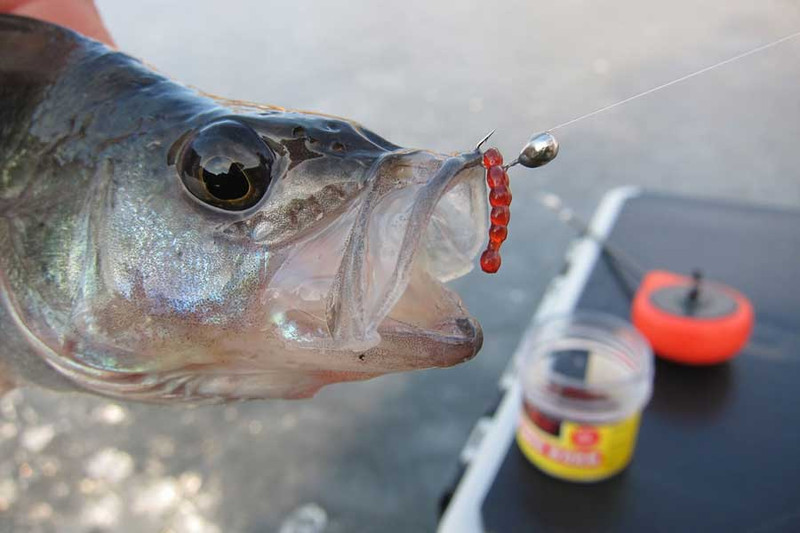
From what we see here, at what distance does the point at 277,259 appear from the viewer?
1.07 meters

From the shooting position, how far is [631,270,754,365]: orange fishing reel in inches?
87.9

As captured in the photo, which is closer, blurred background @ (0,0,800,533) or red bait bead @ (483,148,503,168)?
red bait bead @ (483,148,503,168)

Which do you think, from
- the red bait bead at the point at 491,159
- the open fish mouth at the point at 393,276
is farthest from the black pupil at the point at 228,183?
the red bait bead at the point at 491,159

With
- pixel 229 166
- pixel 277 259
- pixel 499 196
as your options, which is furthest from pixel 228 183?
pixel 499 196

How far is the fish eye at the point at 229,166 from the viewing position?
1.07m

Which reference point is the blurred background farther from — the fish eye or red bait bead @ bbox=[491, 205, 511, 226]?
the fish eye

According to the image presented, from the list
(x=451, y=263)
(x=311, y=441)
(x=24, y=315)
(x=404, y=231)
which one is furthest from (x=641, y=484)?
(x=311, y=441)

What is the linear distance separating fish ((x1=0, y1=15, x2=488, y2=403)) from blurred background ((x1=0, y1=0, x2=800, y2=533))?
550 millimetres

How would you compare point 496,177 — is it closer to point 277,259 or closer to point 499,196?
point 499,196

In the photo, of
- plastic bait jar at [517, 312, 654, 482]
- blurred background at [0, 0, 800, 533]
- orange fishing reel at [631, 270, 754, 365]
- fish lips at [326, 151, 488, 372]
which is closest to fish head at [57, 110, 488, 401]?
fish lips at [326, 151, 488, 372]

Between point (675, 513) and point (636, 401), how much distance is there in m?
0.31

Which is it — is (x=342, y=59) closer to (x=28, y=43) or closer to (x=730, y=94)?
(x=730, y=94)

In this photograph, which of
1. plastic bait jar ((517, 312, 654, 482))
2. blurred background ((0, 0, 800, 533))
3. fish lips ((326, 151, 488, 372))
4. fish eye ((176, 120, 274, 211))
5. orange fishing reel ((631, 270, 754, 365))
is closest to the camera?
fish lips ((326, 151, 488, 372))

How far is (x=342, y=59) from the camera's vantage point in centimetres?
731
